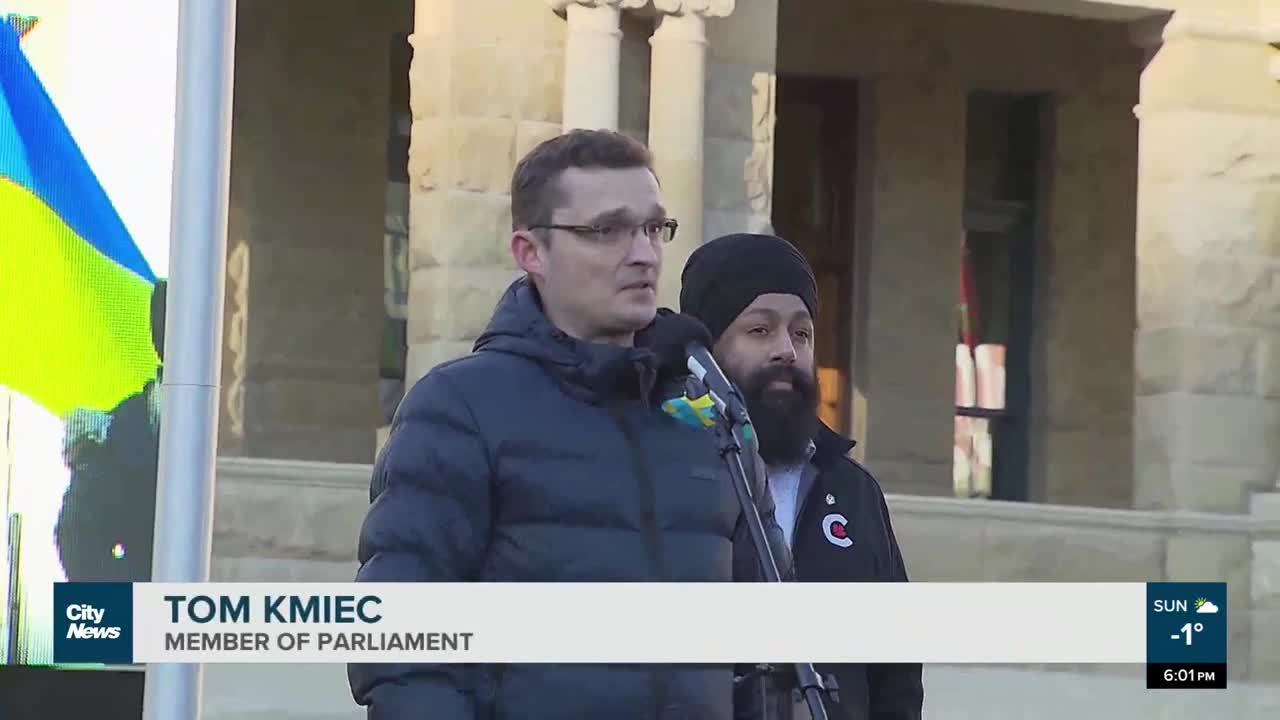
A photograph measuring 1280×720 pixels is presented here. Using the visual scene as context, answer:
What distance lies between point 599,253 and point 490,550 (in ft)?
1.53

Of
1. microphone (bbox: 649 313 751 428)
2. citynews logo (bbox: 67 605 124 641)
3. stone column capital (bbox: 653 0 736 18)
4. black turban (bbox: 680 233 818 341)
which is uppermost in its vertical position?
stone column capital (bbox: 653 0 736 18)

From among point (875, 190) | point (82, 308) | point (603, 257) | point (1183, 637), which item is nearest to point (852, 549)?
point (1183, 637)

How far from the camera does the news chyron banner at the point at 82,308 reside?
274 inches

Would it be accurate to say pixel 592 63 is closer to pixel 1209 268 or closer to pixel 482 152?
pixel 482 152

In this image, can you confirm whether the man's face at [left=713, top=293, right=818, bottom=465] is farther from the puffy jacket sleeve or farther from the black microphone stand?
the puffy jacket sleeve

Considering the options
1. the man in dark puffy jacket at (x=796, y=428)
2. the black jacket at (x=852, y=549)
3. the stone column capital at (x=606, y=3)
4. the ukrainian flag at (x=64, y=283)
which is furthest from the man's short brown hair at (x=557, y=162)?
the stone column capital at (x=606, y=3)

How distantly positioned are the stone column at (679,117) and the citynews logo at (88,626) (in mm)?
5923

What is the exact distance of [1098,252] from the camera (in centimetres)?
1515

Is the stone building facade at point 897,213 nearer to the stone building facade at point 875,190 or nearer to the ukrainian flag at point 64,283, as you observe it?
the stone building facade at point 875,190

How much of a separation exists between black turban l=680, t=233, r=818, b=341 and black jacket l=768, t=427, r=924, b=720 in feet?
0.99

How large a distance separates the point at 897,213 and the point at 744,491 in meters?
11.5

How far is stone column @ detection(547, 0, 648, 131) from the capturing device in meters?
10.8

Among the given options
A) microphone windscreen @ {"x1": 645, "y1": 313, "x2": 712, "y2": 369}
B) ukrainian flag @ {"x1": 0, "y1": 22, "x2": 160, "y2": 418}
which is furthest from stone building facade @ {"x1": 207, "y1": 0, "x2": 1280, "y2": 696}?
microphone windscreen @ {"x1": 645, "y1": 313, "x2": 712, "y2": 369}

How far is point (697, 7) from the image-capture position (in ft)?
35.9
